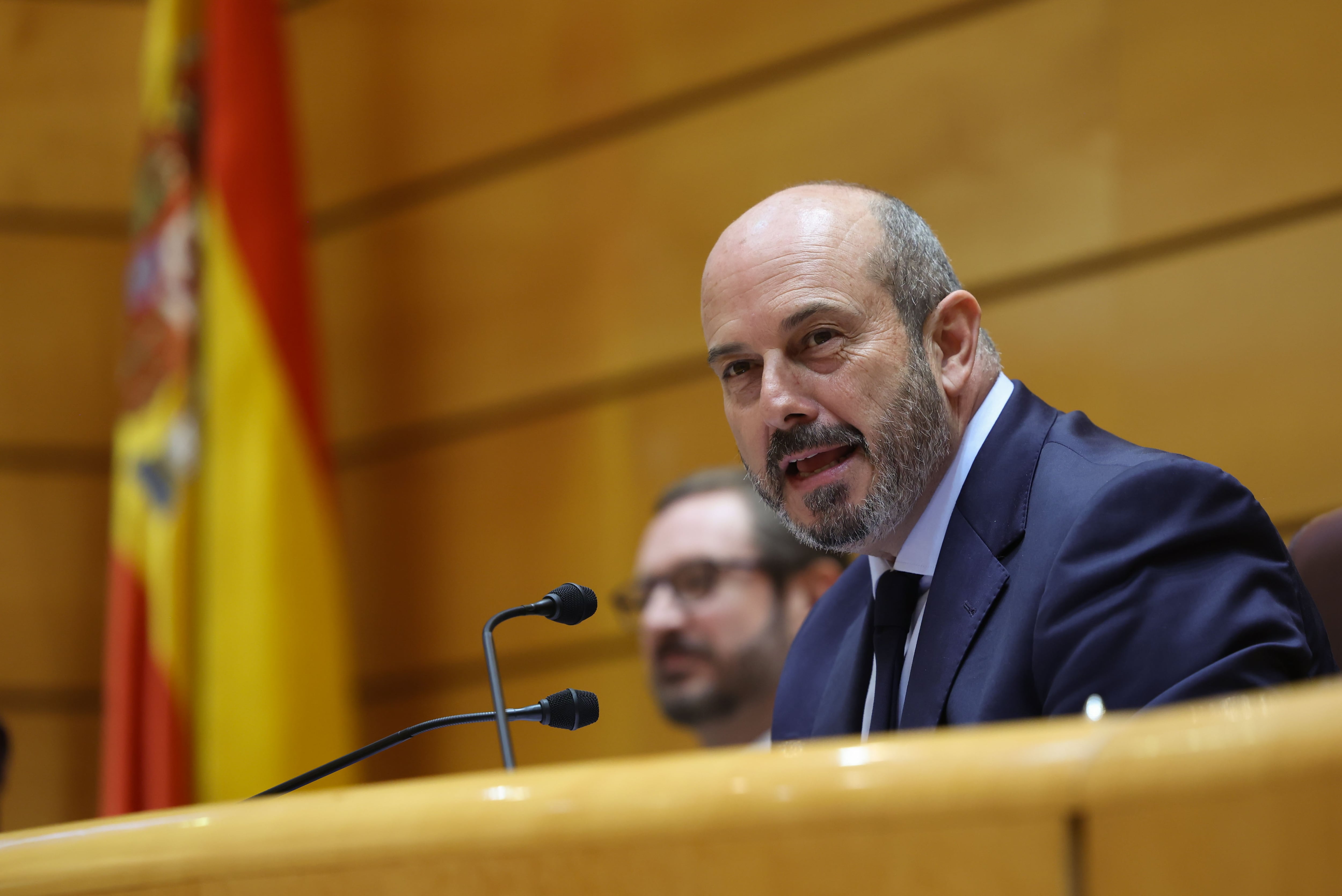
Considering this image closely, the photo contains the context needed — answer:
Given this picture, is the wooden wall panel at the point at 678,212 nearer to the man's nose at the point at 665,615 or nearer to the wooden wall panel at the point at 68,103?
the man's nose at the point at 665,615

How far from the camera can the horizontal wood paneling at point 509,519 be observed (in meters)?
3.24

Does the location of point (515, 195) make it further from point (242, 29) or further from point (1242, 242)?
point (1242, 242)

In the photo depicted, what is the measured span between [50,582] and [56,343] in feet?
2.28

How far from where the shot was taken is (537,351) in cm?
342

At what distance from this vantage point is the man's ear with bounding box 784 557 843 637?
116 inches

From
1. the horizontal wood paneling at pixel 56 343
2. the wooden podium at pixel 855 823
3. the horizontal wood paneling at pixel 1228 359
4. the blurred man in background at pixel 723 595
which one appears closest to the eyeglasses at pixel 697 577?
the blurred man in background at pixel 723 595

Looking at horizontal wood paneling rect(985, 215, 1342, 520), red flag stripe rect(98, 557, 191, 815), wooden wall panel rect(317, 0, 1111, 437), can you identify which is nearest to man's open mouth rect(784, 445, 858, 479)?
horizontal wood paneling rect(985, 215, 1342, 520)

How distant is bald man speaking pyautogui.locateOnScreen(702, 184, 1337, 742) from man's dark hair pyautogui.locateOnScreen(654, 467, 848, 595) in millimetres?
877

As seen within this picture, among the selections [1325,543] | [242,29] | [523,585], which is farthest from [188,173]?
[1325,543]

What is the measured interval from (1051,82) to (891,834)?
2.29 m

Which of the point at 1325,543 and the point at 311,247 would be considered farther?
the point at 311,247

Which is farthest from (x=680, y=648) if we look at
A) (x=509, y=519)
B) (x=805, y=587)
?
(x=509, y=519)

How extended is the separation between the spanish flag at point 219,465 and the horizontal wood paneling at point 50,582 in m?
0.36

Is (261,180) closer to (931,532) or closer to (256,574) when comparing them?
(256,574)
